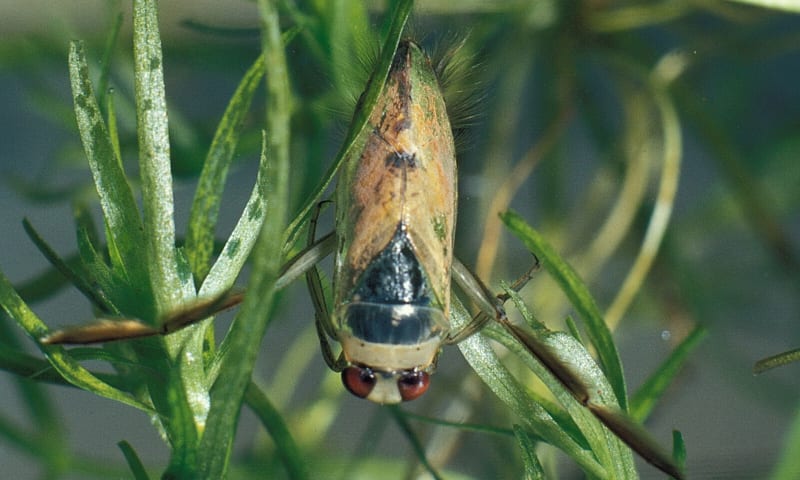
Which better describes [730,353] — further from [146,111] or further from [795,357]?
[146,111]

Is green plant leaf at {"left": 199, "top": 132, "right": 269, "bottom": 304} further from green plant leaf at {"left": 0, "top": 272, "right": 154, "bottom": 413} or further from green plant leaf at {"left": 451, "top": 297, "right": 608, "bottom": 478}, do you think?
green plant leaf at {"left": 451, "top": 297, "right": 608, "bottom": 478}

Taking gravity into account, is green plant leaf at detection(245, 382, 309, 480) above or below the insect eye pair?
below

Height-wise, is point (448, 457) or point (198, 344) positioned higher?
→ point (198, 344)

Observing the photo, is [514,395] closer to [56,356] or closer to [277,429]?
[277,429]

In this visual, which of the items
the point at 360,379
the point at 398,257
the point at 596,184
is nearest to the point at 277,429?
the point at 360,379

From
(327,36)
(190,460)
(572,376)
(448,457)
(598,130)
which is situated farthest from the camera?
(598,130)

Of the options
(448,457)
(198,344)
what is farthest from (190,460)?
(448,457)

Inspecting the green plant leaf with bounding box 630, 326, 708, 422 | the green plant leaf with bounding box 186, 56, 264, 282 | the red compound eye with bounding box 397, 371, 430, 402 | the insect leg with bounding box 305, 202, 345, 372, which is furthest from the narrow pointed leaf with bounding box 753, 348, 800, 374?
the green plant leaf with bounding box 186, 56, 264, 282
